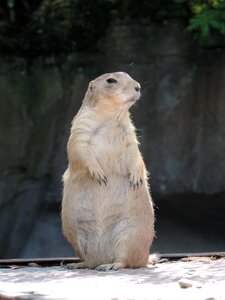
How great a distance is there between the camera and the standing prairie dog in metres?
A: 7.59

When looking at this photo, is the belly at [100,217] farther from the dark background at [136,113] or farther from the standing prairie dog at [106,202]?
the dark background at [136,113]

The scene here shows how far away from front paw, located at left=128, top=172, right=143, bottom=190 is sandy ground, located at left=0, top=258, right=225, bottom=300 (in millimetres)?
703

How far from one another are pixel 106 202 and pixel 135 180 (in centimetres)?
31

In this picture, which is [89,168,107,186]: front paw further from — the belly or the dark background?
the dark background

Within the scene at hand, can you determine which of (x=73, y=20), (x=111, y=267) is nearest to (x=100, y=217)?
(x=111, y=267)

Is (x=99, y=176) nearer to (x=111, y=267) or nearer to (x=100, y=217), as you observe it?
(x=100, y=217)

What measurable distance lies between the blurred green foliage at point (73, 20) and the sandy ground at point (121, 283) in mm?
5692

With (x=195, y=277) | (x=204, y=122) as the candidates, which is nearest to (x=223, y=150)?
(x=204, y=122)

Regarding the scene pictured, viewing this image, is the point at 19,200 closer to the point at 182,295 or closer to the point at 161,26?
the point at 161,26

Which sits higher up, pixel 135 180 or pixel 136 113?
pixel 136 113

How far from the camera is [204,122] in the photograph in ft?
41.1

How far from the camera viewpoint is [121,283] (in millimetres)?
6402

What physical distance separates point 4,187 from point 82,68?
6.63 feet

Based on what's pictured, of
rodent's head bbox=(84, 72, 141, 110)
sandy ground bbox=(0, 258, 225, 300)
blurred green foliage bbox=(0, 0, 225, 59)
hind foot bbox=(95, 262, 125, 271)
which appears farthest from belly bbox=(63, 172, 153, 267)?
blurred green foliage bbox=(0, 0, 225, 59)
